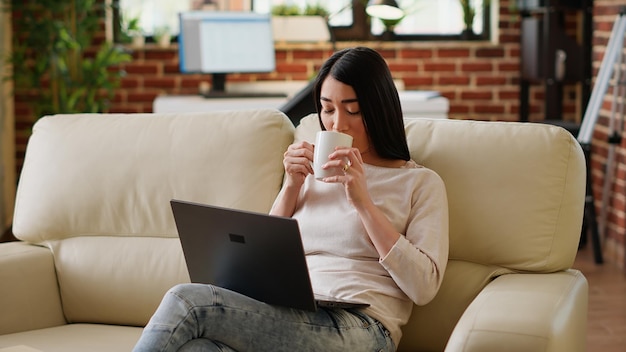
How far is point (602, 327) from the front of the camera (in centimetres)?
349

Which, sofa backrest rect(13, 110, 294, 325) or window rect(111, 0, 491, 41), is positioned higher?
window rect(111, 0, 491, 41)

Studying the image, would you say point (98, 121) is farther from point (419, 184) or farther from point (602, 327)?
point (602, 327)

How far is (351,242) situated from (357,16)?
12.9 feet

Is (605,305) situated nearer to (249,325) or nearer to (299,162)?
(299,162)

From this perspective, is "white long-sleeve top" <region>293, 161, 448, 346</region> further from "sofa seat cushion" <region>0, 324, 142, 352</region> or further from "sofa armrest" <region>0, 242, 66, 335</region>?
"sofa armrest" <region>0, 242, 66, 335</region>

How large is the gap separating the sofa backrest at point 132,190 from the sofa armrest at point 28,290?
3 cm

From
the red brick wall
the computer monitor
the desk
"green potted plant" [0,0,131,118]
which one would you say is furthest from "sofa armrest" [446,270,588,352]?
"green potted plant" [0,0,131,118]

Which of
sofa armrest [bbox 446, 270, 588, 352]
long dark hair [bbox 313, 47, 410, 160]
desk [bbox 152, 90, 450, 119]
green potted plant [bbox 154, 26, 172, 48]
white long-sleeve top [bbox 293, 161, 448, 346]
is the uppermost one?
green potted plant [bbox 154, 26, 172, 48]

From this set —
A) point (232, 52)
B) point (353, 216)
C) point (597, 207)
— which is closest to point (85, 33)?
point (232, 52)

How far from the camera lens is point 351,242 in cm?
208

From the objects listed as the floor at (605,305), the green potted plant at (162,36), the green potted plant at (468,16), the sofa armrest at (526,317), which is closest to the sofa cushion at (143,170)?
the sofa armrest at (526,317)

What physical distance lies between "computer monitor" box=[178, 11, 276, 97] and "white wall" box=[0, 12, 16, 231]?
3.22 ft

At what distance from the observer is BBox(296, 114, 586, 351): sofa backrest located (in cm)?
213

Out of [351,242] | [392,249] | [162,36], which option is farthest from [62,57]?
[392,249]
